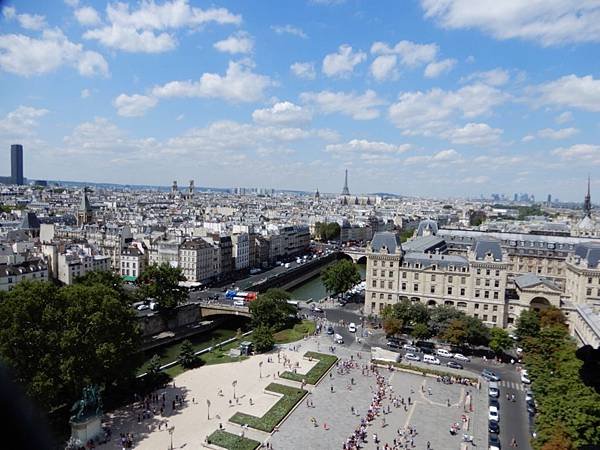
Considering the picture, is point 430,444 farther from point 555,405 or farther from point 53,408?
point 53,408

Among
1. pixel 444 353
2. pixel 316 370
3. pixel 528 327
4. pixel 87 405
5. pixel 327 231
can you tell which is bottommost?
pixel 316 370

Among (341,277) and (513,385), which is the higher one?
(341,277)

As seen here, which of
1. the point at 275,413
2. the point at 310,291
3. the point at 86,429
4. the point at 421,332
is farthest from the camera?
the point at 310,291

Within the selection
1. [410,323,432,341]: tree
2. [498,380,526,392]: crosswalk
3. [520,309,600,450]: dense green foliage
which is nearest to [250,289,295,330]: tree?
[410,323,432,341]: tree

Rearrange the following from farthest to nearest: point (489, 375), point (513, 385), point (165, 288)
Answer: point (165, 288) → point (489, 375) → point (513, 385)

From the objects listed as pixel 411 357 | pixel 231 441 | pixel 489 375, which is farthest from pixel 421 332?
pixel 231 441

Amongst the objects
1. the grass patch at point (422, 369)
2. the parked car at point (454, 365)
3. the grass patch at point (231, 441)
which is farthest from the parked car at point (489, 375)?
the grass patch at point (231, 441)

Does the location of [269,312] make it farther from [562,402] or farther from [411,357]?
[562,402]

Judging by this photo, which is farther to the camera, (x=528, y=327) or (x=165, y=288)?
(x=165, y=288)

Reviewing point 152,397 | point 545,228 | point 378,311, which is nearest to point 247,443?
point 152,397
